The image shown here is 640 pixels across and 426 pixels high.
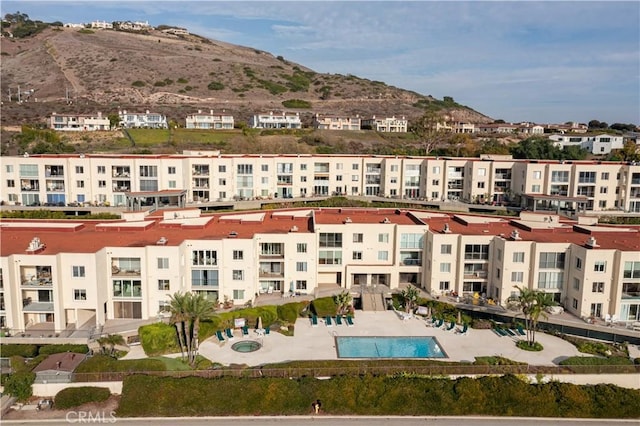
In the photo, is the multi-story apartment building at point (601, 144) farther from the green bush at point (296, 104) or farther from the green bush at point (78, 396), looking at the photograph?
the green bush at point (78, 396)

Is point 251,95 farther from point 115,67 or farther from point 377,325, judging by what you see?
point 377,325

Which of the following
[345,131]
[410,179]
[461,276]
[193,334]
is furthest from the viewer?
[345,131]

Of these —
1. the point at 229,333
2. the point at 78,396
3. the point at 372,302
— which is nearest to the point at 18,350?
the point at 78,396

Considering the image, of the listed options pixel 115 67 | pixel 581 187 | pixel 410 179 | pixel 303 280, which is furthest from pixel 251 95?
pixel 303 280

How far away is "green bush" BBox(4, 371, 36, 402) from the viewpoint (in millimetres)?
29625

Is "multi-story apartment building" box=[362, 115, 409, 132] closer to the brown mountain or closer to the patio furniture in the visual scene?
the brown mountain

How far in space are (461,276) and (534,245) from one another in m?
6.89

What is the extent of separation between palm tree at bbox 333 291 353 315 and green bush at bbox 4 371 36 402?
2348 cm

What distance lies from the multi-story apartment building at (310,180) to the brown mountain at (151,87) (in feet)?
219

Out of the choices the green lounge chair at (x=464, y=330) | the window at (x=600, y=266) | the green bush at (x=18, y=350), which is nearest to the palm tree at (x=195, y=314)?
the green bush at (x=18, y=350)

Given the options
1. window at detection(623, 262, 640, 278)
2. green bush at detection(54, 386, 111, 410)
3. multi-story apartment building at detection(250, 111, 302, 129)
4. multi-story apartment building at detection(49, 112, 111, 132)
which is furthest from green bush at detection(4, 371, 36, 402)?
multi-story apartment building at detection(250, 111, 302, 129)

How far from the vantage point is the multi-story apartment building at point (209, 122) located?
126m

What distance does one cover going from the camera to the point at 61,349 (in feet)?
112

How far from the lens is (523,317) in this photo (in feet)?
137
